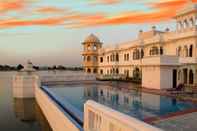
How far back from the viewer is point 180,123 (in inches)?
438

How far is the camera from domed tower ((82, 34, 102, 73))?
52688mm

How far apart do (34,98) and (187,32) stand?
17.3 m

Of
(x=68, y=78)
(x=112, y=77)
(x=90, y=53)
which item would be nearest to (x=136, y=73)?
(x=112, y=77)

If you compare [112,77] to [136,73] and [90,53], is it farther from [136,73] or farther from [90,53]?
[90,53]

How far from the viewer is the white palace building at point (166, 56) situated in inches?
982

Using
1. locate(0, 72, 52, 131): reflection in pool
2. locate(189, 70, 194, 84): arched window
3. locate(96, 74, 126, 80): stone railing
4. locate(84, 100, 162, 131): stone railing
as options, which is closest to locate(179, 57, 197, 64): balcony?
locate(189, 70, 194, 84): arched window

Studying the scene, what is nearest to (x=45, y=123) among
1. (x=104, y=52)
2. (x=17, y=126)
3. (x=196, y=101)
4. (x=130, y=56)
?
(x=17, y=126)

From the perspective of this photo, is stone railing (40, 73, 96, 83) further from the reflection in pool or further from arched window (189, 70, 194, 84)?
arched window (189, 70, 194, 84)

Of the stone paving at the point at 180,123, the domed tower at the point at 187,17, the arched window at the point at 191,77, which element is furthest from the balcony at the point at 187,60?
the stone paving at the point at 180,123

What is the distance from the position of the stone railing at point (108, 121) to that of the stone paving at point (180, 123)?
366 centimetres

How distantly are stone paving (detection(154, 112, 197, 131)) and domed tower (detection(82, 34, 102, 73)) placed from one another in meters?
40.8

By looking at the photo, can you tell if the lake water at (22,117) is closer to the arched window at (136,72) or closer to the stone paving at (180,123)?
the stone paving at (180,123)

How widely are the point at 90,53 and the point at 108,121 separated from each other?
46951mm

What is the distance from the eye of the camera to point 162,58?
24.5 meters
